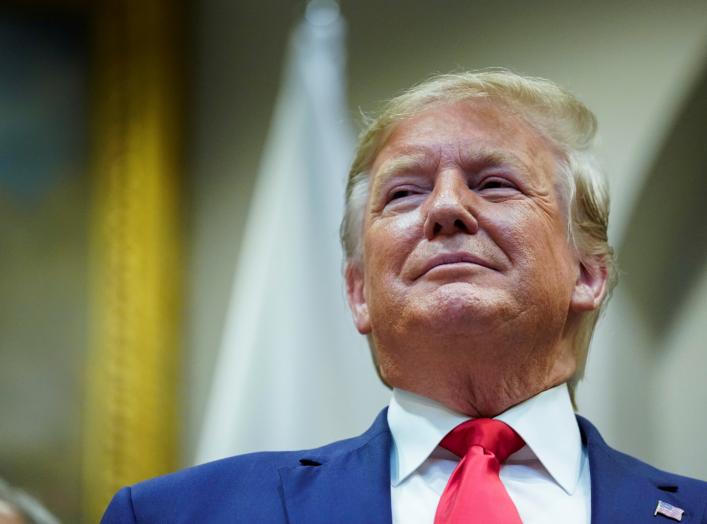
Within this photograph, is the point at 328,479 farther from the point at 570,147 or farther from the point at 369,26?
the point at 369,26

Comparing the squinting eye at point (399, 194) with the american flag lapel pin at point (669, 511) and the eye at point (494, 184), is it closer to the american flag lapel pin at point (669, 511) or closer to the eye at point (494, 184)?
the eye at point (494, 184)

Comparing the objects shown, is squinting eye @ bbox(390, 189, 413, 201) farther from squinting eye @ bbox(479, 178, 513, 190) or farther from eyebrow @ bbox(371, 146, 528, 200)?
squinting eye @ bbox(479, 178, 513, 190)

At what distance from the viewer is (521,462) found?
1.90 meters

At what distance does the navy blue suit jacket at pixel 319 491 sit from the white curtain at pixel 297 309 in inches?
41.6

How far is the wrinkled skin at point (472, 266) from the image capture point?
6.21 ft

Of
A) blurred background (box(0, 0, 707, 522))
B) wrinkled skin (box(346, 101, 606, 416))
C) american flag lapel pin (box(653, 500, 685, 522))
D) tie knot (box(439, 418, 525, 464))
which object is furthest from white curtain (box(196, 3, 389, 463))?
american flag lapel pin (box(653, 500, 685, 522))

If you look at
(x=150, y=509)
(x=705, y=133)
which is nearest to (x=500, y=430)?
(x=150, y=509)

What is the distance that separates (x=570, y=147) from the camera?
2.18 meters

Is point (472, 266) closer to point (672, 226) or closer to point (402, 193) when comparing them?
point (402, 193)

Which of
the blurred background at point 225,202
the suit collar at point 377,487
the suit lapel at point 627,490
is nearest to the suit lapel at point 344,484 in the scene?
the suit collar at point 377,487

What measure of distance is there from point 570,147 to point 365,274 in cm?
53

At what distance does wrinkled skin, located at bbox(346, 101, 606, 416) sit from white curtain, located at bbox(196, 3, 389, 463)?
2.97ft

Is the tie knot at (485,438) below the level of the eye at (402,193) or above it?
below

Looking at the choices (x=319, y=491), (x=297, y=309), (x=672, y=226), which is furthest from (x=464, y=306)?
(x=297, y=309)
